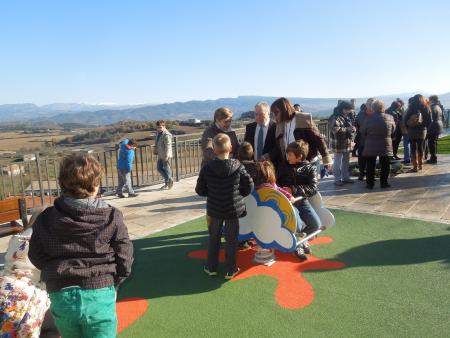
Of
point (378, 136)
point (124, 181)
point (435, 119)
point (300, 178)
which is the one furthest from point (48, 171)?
point (435, 119)

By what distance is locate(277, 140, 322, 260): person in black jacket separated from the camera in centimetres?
451

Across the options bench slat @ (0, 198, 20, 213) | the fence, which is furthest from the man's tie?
the fence

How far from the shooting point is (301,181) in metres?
4.63

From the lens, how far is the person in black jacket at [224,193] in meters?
3.88

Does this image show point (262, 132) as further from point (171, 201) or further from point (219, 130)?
point (171, 201)

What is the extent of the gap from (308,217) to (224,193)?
1317 millimetres

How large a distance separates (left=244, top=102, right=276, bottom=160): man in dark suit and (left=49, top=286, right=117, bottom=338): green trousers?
10.3ft

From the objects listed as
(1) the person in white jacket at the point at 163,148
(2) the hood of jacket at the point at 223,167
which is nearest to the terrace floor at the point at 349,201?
(1) the person in white jacket at the point at 163,148

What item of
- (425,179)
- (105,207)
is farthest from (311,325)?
(425,179)

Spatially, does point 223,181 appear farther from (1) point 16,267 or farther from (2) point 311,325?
(1) point 16,267

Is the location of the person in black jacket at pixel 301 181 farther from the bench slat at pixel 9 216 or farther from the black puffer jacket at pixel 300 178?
the bench slat at pixel 9 216

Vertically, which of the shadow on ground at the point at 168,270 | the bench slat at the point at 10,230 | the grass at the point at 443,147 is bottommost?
the shadow on ground at the point at 168,270

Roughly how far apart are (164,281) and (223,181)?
4.26 feet

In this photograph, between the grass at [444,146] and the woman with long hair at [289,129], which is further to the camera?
the grass at [444,146]
